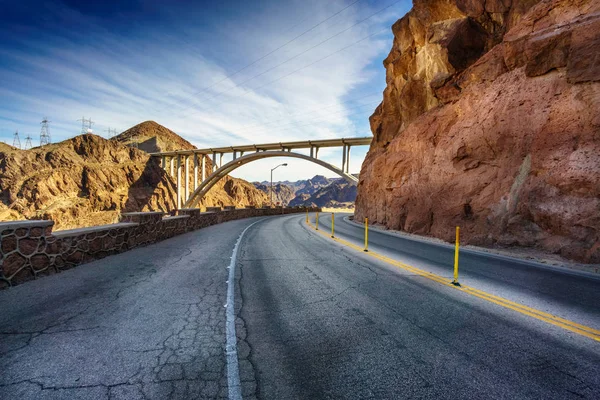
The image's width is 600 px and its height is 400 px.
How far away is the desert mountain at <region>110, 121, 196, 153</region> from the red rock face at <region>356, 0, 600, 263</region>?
83688 millimetres

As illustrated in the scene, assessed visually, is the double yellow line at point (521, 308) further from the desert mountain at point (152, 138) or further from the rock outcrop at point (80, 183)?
the desert mountain at point (152, 138)

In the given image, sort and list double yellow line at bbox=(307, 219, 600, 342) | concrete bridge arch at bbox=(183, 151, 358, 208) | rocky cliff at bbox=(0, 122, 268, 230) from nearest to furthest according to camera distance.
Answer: double yellow line at bbox=(307, 219, 600, 342), concrete bridge arch at bbox=(183, 151, 358, 208), rocky cliff at bbox=(0, 122, 268, 230)

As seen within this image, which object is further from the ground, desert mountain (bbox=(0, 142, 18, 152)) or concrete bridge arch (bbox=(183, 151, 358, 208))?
desert mountain (bbox=(0, 142, 18, 152))

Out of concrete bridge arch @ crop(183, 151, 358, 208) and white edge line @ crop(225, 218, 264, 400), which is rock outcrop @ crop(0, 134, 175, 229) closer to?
concrete bridge arch @ crop(183, 151, 358, 208)

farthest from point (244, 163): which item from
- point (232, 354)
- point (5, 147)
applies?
point (232, 354)

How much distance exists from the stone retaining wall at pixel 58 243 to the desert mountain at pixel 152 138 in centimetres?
8301

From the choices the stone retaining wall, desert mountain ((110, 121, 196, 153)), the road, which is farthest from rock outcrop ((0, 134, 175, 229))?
the road

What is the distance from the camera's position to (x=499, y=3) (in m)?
15.8

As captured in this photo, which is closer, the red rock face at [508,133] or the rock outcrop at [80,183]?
the red rock face at [508,133]

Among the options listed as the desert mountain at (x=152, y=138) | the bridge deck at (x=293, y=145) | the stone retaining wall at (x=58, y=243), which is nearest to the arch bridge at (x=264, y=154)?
the bridge deck at (x=293, y=145)

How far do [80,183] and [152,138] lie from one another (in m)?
41.3

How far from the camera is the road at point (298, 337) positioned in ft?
8.97

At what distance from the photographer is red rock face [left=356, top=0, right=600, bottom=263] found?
895 centimetres

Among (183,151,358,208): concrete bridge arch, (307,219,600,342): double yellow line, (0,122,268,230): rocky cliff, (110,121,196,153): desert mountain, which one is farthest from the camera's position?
(110,121,196,153): desert mountain
